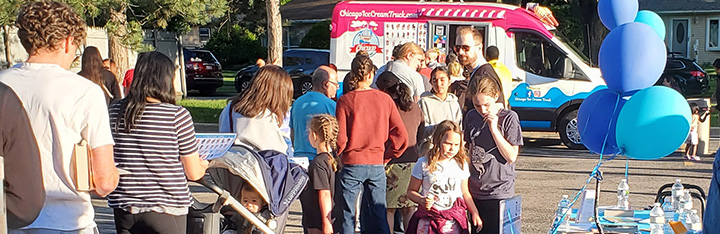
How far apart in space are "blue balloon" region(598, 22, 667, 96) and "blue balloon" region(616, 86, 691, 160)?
0.15 meters

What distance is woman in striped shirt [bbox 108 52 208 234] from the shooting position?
4438 millimetres

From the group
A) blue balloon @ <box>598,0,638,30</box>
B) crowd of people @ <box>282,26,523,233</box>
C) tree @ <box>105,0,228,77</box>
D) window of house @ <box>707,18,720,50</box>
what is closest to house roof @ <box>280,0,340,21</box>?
window of house @ <box>707,18,720,50</box>

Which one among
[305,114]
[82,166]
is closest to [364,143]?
[305,114]

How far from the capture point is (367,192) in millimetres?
6711

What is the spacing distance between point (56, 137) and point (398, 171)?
4.02 meters

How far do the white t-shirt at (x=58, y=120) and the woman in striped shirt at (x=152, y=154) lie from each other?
2.35 feet

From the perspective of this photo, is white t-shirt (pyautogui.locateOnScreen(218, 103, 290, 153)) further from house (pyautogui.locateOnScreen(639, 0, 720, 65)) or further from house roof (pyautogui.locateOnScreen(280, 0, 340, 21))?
house (pyautogui.locateOnScreen(639, 0, 720, 65))

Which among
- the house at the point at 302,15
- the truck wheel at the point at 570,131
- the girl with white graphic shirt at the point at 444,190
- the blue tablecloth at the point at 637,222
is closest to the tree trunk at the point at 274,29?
the truck wheel at the point at 570,131

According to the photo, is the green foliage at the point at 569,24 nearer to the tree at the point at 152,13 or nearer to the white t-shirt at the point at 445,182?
the tree at the point at 152,13

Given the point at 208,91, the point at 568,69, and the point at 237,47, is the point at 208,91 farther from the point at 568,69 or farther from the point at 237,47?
the point at 237,47

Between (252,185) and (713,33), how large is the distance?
140 ft

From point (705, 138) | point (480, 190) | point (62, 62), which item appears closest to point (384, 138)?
point (480, 190)

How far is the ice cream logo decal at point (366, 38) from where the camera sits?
15.1m

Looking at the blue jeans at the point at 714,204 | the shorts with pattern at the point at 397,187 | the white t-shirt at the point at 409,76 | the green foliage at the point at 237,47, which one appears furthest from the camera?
the green foliage at the point at 237,47
